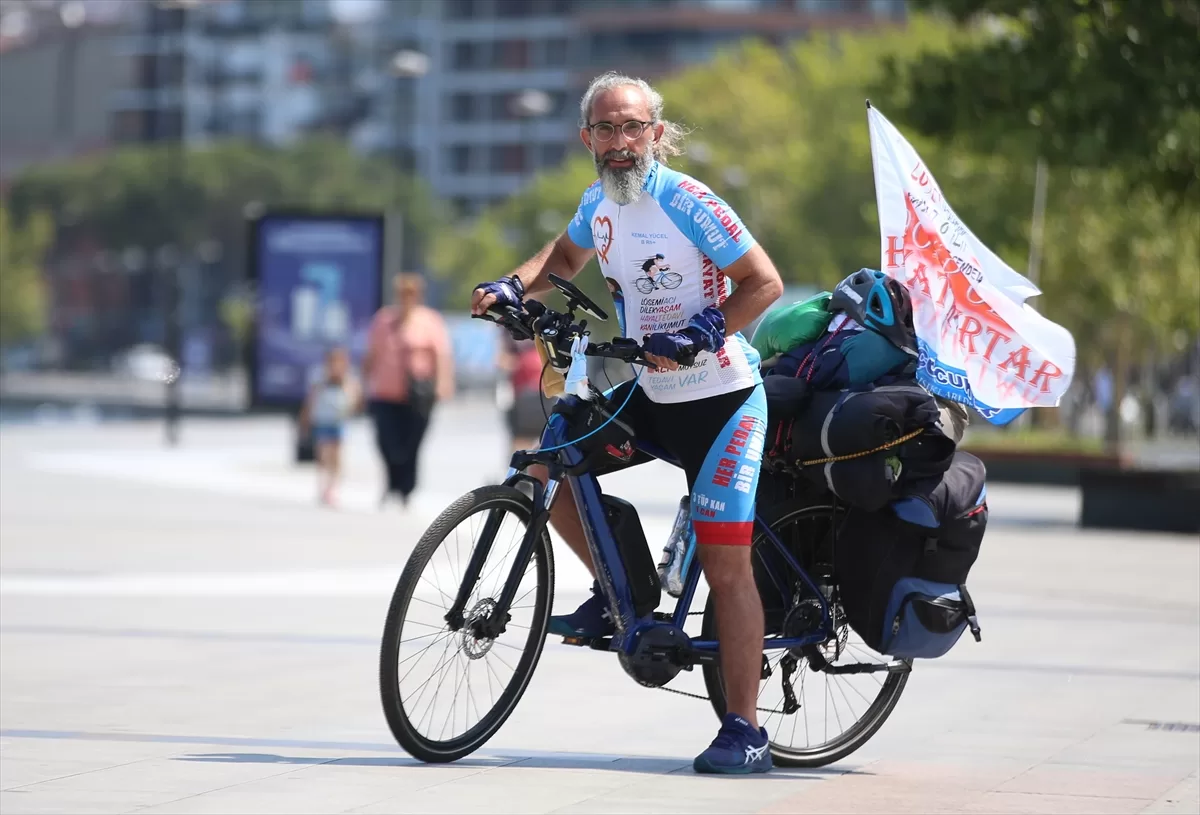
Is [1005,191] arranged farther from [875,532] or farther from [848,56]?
[875,532]

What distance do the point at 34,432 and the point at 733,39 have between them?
293 ft

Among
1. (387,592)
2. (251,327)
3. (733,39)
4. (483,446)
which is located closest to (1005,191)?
(483,446)

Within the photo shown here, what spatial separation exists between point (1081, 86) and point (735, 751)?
13315 millimetres

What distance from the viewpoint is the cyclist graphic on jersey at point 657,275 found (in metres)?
6.34

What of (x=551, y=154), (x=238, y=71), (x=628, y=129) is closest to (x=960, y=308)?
(x=628, y=129)

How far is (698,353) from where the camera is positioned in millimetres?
6215

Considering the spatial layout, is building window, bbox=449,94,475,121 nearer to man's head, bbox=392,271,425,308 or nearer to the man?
man's head, bbox=392,271,425,308

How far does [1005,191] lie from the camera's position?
1443 inches

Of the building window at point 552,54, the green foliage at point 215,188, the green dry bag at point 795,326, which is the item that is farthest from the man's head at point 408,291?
the building window at point 552,54

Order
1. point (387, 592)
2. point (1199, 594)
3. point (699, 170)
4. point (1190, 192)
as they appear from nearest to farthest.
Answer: point (387, 592), point (1199, 594), point (1190, 192), point (699, 170)

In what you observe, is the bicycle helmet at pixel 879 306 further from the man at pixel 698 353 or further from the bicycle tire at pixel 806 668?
the bicycle tire at pixel 806 668

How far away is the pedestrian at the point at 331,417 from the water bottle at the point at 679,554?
12668 millimetres

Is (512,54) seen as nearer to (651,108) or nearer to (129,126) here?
(129,126)

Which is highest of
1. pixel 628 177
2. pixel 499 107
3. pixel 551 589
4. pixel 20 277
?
pixel 499 107
